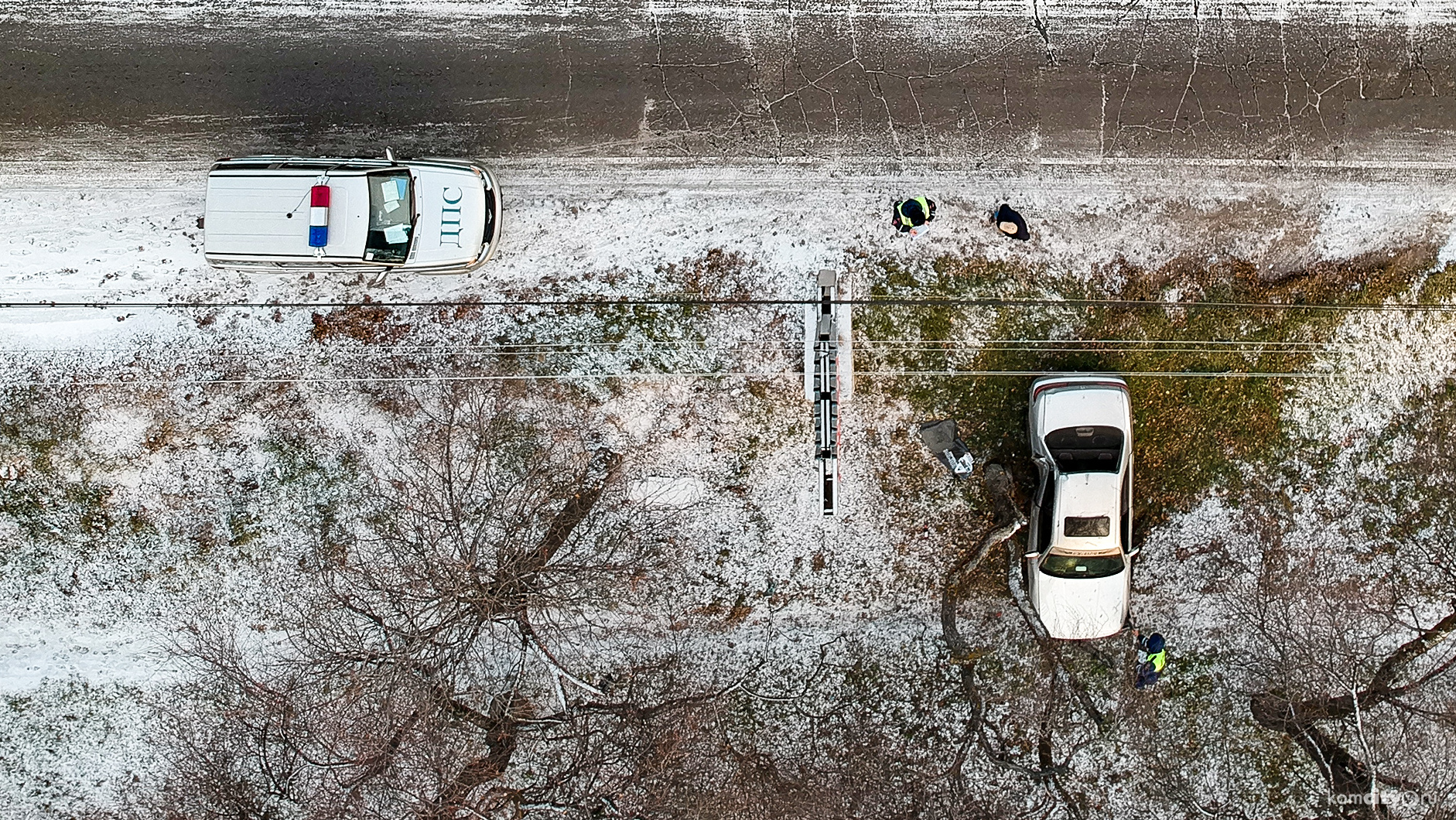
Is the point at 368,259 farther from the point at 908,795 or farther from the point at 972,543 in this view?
the point at 908,795

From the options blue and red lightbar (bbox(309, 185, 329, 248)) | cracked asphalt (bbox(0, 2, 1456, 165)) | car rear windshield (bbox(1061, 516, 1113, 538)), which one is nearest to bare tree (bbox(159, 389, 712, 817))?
blue and red lightbar (bbox(309, 185, 329, 248))

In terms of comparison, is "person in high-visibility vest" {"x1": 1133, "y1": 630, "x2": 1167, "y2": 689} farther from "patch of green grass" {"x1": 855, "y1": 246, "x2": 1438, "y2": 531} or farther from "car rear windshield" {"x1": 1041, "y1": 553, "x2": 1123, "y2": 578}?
"patch of green grass" {"x1": 855, "y1": 246, "x2": 1438, "y2": 531}

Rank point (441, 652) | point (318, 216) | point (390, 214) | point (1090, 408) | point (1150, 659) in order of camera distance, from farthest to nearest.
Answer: point (1150, 659)
point (441, 652)
point (1090, 408)
point (390, 214)
point (318, 216)

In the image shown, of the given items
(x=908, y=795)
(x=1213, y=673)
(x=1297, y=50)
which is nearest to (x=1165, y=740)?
(x=1213, y=673)

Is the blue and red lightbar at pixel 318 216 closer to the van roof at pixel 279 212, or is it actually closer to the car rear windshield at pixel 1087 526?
the van roof at pixel 279 212

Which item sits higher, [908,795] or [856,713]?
[856,713]

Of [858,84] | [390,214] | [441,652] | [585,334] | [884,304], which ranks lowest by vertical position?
[441,652]

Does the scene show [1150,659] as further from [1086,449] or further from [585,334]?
[585,334]

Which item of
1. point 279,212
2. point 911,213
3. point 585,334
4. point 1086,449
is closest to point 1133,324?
point 1086,449

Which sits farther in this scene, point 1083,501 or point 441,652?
point 441,652
